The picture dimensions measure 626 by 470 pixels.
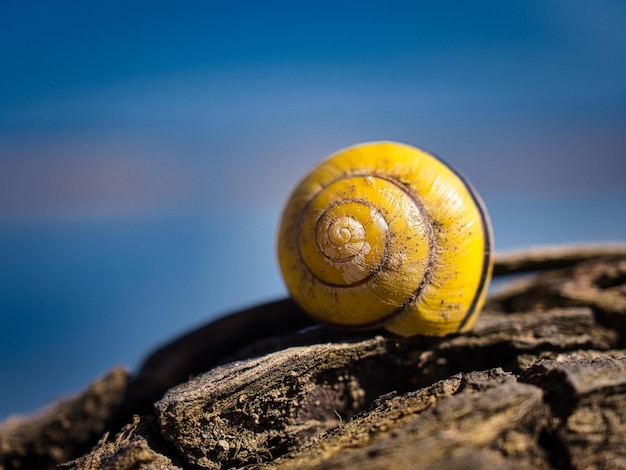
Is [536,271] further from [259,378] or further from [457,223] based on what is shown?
[259,378]

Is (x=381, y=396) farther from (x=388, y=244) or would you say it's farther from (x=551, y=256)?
(x=551, y=256)

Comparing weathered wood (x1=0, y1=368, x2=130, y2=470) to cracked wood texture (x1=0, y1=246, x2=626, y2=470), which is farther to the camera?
weathered wood (x1=0, y1=368, x2=130, y2=470)

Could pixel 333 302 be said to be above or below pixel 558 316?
above

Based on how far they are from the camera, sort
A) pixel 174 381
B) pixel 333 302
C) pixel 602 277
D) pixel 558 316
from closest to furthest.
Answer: pixel 333 302 → pixel 558 316 → pixel 174 381 → pixel 602 277

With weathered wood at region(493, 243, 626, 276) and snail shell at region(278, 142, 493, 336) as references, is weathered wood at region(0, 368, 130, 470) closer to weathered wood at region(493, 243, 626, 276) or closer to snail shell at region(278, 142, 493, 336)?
snail shell at region(278, 142, 493, 336)

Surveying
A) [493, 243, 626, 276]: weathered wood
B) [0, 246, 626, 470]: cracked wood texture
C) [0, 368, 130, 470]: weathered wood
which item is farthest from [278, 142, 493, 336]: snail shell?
[0, 368, 130, 470]: weathered wood

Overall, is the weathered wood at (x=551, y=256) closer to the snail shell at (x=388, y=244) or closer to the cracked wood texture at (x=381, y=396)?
the cracked wood texture at (x=381, y=396)

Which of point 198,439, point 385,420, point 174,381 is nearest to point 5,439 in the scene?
point 174,381
